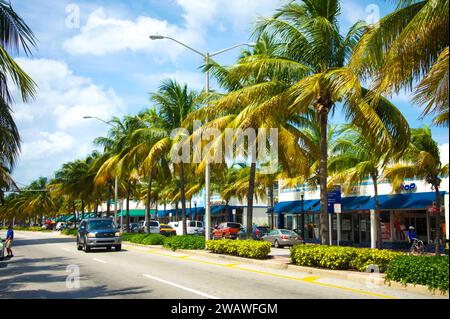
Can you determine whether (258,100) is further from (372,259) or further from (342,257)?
(372,259)

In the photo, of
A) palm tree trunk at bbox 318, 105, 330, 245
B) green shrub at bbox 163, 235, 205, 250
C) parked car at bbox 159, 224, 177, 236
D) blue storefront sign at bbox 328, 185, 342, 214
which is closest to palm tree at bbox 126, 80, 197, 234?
green shrub at bbox 163, 235, 205, 250

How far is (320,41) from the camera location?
608 inches

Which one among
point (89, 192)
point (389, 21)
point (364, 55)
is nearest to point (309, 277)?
point (364, 55)

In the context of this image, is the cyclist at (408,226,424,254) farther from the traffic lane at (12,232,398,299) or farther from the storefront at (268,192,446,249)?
the traffic lane at (12,232,398,299)

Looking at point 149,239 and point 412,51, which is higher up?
point 412,51

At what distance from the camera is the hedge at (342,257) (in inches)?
524

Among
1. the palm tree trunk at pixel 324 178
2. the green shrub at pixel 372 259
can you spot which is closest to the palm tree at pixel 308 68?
the palm tree trunk at pixel 324 178

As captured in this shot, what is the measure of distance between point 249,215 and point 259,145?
3.75 meters

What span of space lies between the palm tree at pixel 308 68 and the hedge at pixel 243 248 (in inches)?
135

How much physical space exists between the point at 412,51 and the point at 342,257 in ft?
22.3

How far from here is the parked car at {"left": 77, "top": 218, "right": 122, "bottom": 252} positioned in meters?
23.9

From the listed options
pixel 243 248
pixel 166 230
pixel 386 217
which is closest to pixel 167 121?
pixel 243 248

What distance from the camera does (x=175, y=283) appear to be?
1199 centimetres

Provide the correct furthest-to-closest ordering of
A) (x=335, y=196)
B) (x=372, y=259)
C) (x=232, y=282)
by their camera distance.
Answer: (x=335, y=196) → (x=372, y=259) → (x=232, y=282)
